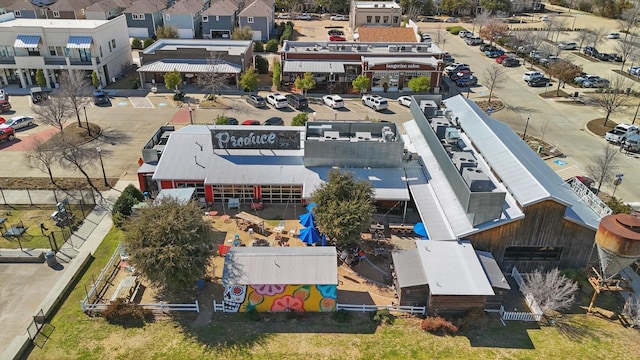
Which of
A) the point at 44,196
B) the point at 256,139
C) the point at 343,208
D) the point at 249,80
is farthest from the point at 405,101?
the point at 44,196

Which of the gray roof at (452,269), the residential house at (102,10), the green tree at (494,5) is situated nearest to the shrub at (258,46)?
the residential house at (102,10)

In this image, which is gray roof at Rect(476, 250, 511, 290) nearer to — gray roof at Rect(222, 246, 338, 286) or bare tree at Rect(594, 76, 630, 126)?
gray roof at Rect(222, 246, 338, 286)

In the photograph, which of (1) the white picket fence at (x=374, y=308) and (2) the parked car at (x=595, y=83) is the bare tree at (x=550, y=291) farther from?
(2) the parked car at (x=595, y=83)

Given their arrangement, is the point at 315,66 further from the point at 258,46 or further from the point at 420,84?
the point at 258,46

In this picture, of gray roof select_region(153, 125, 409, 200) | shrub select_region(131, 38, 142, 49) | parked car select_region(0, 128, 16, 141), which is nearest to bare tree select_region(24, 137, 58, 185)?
parked car select_region(0, 128, 16, 141)

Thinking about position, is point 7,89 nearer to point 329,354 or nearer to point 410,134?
point 410,134
